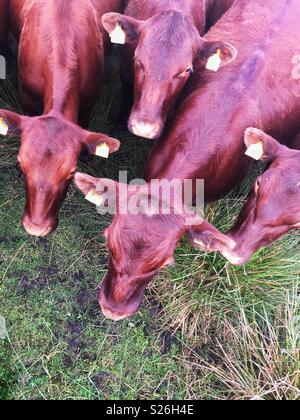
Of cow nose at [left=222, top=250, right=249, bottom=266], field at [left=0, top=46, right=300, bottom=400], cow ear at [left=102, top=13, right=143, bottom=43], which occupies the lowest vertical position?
field at [left=0, top=46, right=300, bottom=400]

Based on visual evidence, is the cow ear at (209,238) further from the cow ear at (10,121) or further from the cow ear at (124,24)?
the cow ear at (124,24)

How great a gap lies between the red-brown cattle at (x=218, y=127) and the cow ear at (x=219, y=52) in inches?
5.1

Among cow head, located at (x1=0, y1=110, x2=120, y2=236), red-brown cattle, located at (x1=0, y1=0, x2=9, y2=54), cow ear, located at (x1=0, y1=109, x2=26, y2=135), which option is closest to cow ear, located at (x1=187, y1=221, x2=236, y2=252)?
cow head, located at (x1=0, y1=110, x2=120, y2=236)

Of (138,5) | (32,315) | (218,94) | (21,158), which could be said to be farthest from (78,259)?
(138,5)

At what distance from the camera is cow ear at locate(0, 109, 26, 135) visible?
377 cm

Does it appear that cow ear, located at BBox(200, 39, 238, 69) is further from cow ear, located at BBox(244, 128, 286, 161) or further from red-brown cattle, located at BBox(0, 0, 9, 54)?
red-brown cattle, located at BBox(0, 0, 9, 54)

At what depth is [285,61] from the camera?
4477 millimetres

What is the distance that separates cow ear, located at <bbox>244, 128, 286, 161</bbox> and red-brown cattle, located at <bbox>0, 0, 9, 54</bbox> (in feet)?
9.09

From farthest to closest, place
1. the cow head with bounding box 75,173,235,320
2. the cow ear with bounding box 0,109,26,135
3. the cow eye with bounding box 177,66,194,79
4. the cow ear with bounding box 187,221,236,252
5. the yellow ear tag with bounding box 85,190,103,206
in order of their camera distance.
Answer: the cow eye with bounding box 177,66,194,79
the cow ear with bounding box 0,109,26,135
the yellow ear tag with bounding box 85,190,103,206
the cow ear with bounding box 187,221,236,252
the cow head with bounding box 75,173,235,320

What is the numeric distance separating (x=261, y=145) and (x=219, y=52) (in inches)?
35.2

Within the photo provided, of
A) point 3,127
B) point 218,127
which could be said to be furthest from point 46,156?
point 218,127

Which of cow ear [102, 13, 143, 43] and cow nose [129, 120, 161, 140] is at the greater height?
cow ear [102, 13, 143, 43]

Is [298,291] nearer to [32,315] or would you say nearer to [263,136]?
[263,136]
